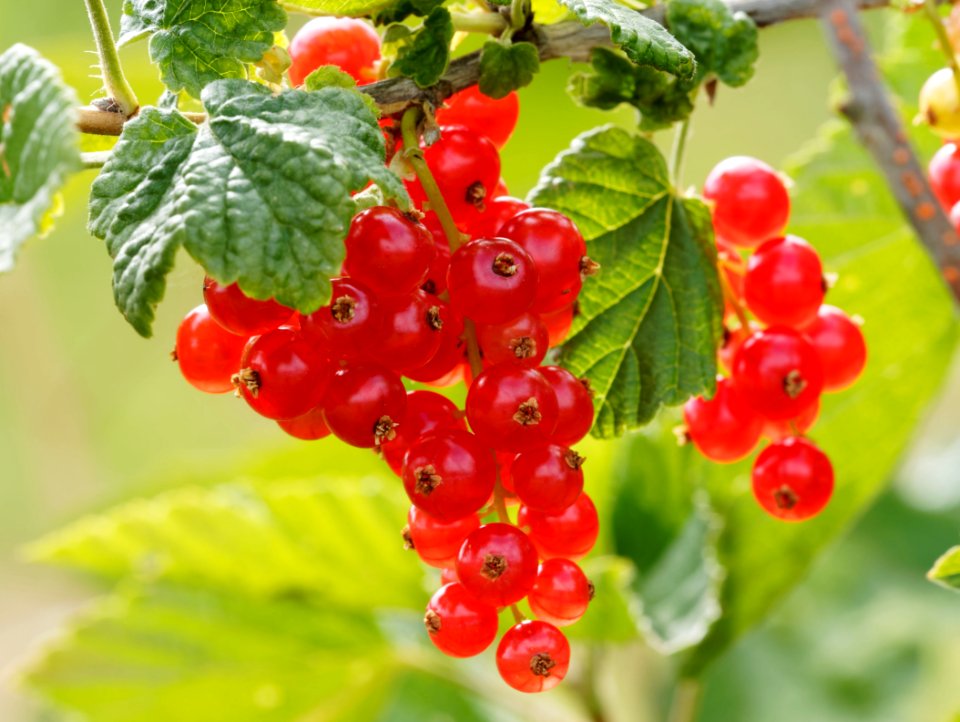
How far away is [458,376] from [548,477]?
0.10 metres

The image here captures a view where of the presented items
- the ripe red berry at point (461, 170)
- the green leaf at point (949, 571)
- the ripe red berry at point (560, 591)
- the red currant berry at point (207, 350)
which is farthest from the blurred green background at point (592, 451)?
the green leaf at point (949, 571)

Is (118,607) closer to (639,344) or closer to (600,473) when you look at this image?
(600,473)

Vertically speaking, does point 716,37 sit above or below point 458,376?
above

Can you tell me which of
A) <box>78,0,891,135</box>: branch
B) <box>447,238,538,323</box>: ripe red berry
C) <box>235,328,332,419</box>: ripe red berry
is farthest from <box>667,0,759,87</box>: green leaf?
<box>235,328,332,419</box>: ripe red berry

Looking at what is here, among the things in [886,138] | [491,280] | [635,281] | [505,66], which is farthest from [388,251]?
[886,138]

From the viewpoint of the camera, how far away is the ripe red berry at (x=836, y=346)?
81cm

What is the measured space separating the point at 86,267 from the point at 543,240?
435 centimetres

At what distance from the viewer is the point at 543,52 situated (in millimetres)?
706

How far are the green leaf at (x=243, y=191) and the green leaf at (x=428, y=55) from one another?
0.08 meters

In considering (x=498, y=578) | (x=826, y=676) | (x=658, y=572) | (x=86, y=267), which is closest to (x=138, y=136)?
(x=498, y=578)

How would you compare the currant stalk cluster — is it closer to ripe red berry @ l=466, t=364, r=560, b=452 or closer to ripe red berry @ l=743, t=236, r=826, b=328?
ripe red berry @ l=466, t=364, r=560, b=452

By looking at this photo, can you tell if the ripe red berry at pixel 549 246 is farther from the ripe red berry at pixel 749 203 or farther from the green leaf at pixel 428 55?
the ripe red berry at pixel 749 203

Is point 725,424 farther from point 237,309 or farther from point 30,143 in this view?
point 30,143

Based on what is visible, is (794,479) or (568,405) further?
(794,479)
